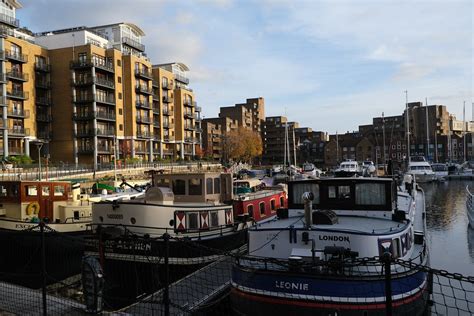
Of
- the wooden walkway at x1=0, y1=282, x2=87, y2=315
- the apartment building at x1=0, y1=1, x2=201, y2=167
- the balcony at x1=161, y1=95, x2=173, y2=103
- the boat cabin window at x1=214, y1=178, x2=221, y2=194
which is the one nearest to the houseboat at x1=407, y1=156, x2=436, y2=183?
the apartment building at x1=0, y1=1, x2=201, y2=167

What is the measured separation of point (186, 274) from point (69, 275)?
6.03 m

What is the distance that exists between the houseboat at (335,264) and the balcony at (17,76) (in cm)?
5561

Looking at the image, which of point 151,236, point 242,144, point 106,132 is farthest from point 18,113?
point 242,144

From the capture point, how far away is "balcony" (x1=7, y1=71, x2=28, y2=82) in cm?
5691

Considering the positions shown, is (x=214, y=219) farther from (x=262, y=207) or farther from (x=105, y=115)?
(x=105, y=115)

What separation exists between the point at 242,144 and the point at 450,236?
297 ft

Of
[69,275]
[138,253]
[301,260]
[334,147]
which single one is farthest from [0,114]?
[334,147]

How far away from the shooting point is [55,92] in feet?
219

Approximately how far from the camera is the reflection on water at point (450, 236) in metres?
20.3

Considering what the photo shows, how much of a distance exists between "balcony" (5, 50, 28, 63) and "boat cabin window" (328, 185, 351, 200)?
56146 millimetres

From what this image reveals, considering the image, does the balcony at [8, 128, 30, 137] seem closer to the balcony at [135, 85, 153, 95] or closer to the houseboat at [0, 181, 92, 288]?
the balcony at [135, 85, 153, 95]

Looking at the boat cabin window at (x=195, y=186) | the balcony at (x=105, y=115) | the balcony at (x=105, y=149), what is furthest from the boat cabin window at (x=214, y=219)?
the balcony at (x=105, y=149)

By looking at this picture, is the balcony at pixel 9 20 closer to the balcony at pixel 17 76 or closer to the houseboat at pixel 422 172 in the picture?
the balcony at pixel 17 76

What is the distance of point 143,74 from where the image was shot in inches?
2992
